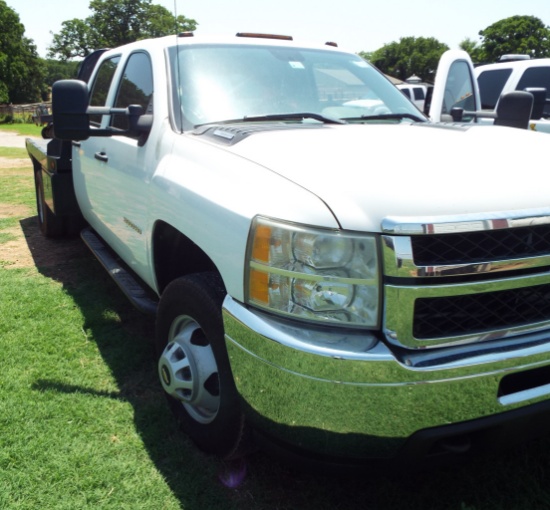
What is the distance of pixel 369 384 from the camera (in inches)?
72.1

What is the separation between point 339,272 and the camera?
192 centimetres

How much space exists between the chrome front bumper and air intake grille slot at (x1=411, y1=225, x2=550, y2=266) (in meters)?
0.29

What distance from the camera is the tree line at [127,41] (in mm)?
56688

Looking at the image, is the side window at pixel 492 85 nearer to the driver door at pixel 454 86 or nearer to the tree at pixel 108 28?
the driver door at pixel 454 86

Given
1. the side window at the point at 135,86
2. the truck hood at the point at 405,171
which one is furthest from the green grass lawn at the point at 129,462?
the side window at the point at 135,86

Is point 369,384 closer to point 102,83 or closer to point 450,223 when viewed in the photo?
point 450,223

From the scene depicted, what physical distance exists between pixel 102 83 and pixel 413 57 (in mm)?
85815

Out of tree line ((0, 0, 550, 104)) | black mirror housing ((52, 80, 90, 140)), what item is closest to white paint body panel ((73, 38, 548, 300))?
black mirror housing ((52, 80, 90, 140))

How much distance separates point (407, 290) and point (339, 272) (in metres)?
0.23

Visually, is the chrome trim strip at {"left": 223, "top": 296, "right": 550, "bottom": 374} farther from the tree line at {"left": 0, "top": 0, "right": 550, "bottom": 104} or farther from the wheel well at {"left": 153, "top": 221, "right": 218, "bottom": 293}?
the tree line at {"left": 0, "top": 0, "right": 550, "bottom": 104}

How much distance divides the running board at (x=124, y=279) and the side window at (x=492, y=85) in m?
6.13

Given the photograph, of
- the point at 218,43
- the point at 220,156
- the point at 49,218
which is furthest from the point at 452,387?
the point at 49,218

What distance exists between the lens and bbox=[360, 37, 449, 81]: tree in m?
82.2

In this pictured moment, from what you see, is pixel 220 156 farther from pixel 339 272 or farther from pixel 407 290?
pixel 407 290
